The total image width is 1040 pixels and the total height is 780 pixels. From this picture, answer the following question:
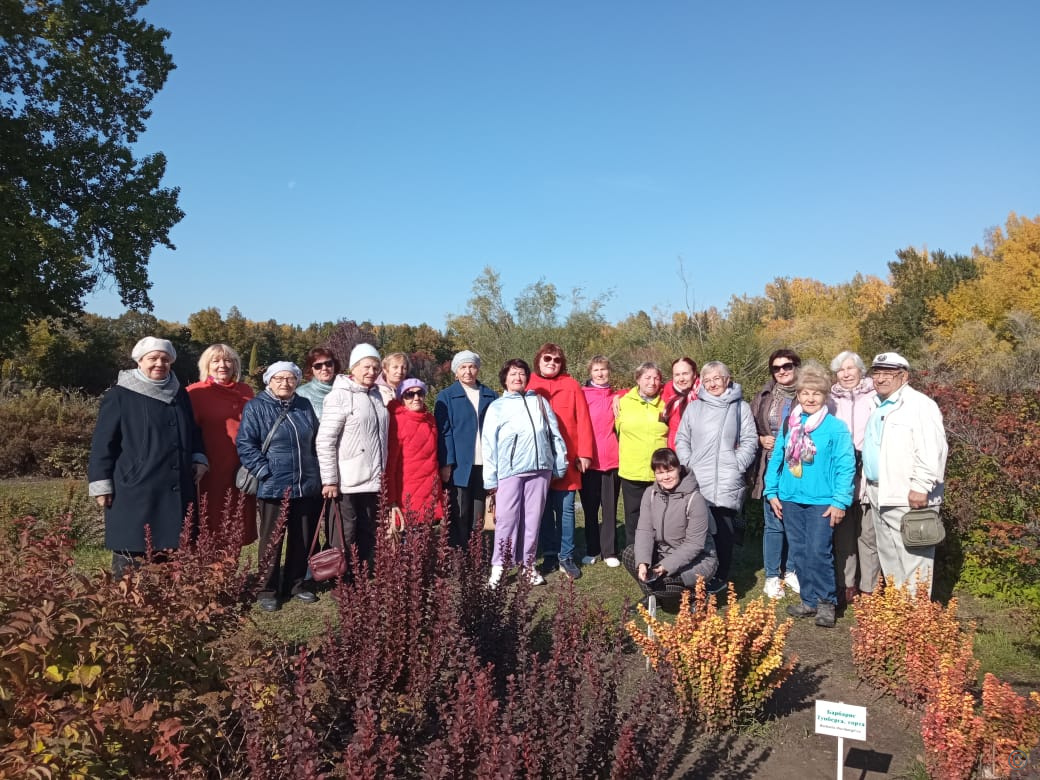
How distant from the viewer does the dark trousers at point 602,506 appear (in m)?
6.86

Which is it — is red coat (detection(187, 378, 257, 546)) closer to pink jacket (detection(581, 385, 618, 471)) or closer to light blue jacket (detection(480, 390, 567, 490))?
light blue jacket (detection(480, 390, 567, 490))

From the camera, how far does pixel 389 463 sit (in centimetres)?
593

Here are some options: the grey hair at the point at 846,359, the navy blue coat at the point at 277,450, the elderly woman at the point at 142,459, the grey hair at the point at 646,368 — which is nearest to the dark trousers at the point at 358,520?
the navy blue coat at the point at 277,450

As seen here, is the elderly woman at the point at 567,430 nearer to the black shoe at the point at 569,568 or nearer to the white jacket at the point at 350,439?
the black shoe at the point at 569,568

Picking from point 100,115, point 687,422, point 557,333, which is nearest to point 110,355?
point 100,115

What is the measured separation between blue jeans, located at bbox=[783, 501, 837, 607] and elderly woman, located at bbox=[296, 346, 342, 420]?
12.6ft

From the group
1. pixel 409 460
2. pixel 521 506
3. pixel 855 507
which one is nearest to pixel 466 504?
pixel 521 506

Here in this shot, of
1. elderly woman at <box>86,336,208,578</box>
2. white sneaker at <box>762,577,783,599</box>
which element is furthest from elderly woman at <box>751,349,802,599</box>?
elderly woman at <box>86,336,208,578</box>

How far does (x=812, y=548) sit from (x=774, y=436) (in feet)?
3.86

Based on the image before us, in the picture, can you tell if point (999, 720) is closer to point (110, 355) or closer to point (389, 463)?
point (389, 463)

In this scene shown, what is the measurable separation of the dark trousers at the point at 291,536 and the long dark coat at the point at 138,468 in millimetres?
702

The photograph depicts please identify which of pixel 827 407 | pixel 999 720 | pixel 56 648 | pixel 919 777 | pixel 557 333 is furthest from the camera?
pixel 557 333

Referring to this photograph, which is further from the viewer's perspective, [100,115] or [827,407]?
[100,115]

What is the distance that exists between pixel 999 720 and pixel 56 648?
3.75 meters
